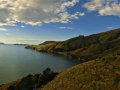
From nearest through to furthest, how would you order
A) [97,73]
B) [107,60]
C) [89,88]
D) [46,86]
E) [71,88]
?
[89,88]
[71,88]
[97,73]
[46,86]
[107,60]

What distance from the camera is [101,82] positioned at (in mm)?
42719

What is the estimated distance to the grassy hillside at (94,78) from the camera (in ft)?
138

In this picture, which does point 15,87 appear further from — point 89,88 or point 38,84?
point 89,88

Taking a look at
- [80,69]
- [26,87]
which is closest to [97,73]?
[80,69]

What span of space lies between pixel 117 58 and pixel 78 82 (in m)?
14.1

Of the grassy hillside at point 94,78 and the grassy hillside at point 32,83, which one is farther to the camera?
the grassy hillside at point 32,83

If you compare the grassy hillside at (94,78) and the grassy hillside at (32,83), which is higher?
the grassy hillside at (94,78)

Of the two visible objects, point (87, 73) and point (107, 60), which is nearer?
point (87, 73)

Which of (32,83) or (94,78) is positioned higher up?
(94,78)

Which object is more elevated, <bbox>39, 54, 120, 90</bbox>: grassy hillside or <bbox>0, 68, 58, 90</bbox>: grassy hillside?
<bbox>39, 54, 120, 90</bbox>: grassy hillside

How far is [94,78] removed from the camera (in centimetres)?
4544

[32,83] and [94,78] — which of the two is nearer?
[94,78]

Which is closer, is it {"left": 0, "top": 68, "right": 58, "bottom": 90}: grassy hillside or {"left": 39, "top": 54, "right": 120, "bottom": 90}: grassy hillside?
{"left": 39, "top": 54, "right": 120, "bottom": 90}: grassy hillside

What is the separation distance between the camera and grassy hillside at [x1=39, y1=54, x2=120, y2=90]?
→ 42.0m
